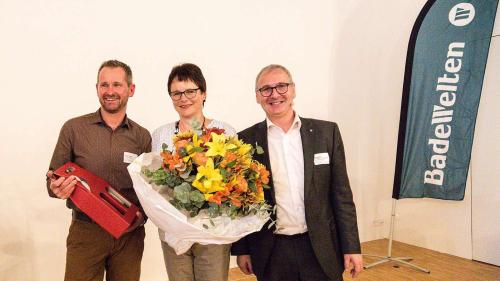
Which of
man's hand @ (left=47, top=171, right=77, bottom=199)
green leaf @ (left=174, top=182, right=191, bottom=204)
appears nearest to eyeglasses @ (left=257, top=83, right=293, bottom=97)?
green leaf @ (left=174, top=182, right=191, bottom=204)

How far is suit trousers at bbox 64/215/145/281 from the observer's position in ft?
6.27

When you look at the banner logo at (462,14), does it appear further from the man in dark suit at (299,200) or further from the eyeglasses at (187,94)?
the eyeglasses at (187,94)

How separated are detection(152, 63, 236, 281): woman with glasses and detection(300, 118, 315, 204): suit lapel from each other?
34 cm

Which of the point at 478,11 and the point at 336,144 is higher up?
the point at 478,11

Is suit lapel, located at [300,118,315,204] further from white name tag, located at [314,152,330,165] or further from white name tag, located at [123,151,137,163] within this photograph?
white name tag, located at [123,151,137,163]

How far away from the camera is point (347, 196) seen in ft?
6.00

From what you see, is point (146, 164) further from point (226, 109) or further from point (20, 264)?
point (226, 109)

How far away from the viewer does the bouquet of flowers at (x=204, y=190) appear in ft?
4.29

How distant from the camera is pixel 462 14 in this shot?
12.0 feet

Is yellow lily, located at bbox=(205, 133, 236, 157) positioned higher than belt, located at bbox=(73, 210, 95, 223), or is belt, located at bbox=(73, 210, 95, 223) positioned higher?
yellow lily, located at bbox=(205, 133, 236, 157)

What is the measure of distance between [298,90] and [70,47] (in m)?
2.47

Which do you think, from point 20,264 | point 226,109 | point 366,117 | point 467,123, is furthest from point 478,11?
point 20,264

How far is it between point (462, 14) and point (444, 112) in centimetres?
95

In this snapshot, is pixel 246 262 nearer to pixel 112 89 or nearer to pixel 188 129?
pixel 188 129
